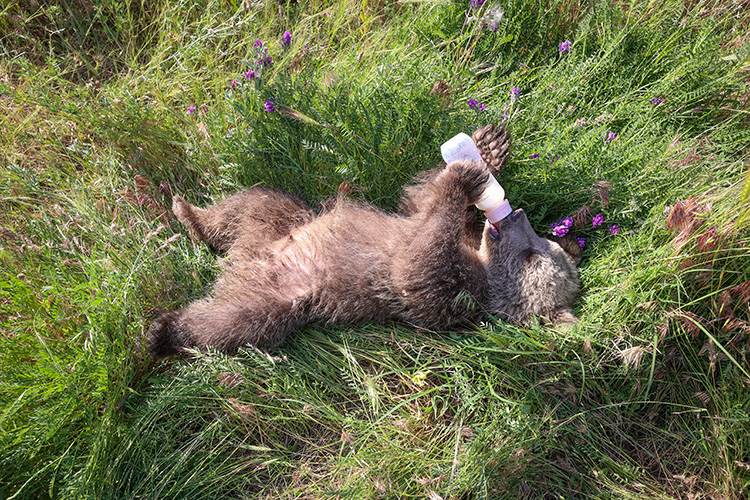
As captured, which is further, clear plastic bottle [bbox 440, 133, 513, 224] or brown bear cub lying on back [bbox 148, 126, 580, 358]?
clear plastic bottle [bbox 440, 133, 513, 224]

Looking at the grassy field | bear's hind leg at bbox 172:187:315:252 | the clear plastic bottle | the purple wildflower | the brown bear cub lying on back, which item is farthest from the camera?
bear's hind leg at bbox 172:187:315:252

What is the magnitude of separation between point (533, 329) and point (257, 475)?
1.77 metres

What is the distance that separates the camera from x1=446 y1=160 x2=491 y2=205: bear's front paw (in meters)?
2.56

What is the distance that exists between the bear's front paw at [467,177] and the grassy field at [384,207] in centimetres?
37

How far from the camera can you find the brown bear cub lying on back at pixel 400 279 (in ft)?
8.30

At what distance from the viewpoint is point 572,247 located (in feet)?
9.09

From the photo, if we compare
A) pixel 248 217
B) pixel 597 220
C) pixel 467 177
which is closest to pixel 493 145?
pixel 467 177

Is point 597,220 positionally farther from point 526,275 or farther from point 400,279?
point 400,279

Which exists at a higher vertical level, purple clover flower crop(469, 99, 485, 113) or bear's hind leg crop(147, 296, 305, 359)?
purple clover flower crop(469, 99, 485, 113)

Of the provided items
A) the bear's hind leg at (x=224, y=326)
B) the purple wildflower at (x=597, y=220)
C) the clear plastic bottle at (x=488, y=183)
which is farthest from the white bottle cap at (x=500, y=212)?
the bear's hind leg at (x=224, y=326)

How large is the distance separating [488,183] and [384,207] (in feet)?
2.51

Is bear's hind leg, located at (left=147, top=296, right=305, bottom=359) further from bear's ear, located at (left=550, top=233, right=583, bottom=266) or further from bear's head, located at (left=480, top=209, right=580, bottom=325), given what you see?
bear's ear, located at (left=550, top=233, right=583, bottom=266)

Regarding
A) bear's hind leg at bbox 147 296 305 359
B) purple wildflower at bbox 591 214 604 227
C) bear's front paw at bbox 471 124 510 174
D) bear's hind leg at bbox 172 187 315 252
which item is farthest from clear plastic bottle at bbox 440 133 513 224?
bear's hind leg at bbox 147 296 305 359

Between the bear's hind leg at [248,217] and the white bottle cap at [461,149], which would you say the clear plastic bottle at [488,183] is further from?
the bear's hind leg at [248,217]
